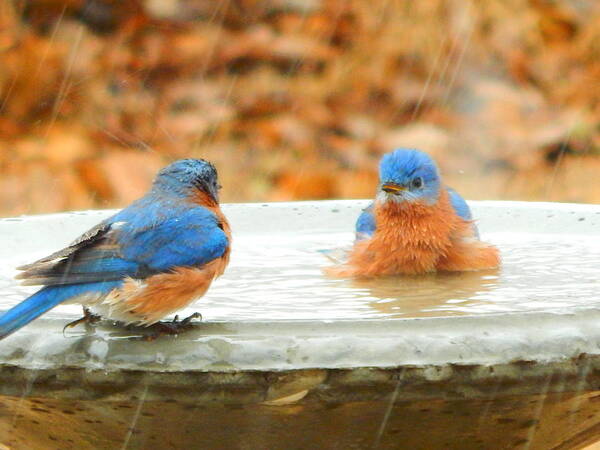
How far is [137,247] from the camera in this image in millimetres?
1859

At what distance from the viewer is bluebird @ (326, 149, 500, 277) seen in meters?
2.59

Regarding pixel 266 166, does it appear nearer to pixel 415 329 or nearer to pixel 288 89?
pixel 288 89

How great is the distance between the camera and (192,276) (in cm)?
186

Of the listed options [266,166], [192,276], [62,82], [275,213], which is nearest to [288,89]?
[266,166]

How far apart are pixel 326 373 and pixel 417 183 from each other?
1.20m

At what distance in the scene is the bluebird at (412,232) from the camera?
259cm

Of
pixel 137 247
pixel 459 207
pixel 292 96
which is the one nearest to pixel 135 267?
pixel 137 247

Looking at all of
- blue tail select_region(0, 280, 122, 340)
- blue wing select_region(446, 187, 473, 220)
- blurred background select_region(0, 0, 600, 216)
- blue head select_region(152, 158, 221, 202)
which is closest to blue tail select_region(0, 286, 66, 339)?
blue tail select_region(0, 280, 122, 340)

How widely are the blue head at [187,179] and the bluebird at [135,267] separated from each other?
15 centimetres

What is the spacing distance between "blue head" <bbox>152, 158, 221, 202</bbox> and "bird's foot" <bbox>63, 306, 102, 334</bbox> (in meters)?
0.37

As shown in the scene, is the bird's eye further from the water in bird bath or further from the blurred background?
the blurred background

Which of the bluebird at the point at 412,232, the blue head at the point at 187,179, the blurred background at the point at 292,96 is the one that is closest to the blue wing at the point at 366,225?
the bluebird at the point at 412,232

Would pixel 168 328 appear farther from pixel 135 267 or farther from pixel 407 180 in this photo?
pixel 407 180

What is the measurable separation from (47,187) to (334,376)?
4425 millimetres
